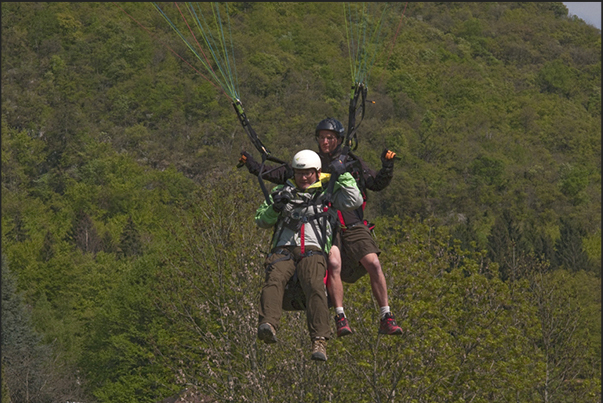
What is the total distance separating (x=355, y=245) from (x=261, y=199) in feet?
73.0

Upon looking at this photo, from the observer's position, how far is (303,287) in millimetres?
8906

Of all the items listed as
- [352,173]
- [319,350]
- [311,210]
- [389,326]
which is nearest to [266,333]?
[319,350]

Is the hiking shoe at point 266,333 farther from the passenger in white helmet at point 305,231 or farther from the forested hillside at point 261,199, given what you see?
the forested hillside at point 261,199

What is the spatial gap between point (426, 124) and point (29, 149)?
53.0 metres

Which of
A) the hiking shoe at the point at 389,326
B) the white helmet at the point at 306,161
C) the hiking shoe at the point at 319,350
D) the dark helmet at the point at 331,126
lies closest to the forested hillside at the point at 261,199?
the dark helmet at the point at 331,126

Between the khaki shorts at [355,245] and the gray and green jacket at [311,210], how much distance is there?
0.40 m

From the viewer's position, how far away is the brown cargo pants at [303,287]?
8.72 metres

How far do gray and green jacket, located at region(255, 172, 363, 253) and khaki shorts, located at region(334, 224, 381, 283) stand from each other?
401 millimetres

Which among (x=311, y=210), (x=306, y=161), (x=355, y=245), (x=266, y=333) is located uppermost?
(x=306, y=161)

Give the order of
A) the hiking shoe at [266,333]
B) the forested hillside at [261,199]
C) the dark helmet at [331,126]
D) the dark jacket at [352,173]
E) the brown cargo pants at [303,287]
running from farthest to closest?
the forested hillside at [261,199] → the dark helmet at [331,126] → the dark jacket at [352,173] → the brown cargo pants at [303,287] → the hiking shoe at [266,333]

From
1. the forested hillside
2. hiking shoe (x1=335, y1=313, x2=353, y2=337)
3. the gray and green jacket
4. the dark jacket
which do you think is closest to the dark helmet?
the dark jacket

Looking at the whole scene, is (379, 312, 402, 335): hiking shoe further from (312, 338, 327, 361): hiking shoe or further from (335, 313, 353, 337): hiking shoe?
(312, 338, 327, 361): hiking shoe

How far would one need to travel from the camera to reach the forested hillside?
21891 mm

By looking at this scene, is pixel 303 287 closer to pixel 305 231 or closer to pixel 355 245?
pixel 305 231
